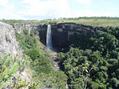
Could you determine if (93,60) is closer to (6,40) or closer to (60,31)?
(60,31)

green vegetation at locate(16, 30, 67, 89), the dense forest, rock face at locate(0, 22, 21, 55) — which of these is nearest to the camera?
rock face at locate(0, 22, 21, 55)

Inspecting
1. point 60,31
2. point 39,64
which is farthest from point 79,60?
point 60,31

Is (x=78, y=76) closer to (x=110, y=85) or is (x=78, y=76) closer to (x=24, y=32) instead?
(x=110, y=85)

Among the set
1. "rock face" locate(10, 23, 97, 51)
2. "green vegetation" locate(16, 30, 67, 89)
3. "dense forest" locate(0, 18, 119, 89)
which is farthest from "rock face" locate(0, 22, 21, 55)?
"rock face" locate(10, 23, 97, 51)

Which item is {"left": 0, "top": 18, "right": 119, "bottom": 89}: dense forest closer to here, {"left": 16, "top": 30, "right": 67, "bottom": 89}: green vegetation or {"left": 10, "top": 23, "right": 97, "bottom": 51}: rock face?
{"left": 16, "top": 30, "right": 67, "bottom": 89}: green vegetation

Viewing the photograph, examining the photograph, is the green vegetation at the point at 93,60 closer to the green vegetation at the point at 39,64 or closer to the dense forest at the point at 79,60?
the dense forest at the point at 79,60

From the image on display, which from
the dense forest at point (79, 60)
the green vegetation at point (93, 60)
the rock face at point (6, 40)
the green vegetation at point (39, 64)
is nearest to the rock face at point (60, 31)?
the dense forest at point (79, 60)
